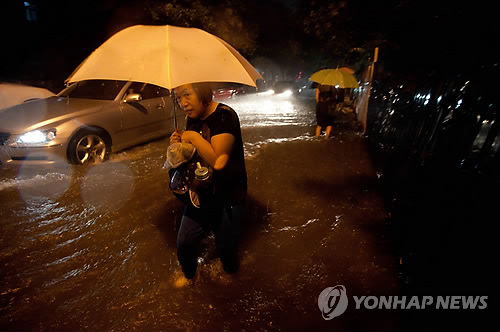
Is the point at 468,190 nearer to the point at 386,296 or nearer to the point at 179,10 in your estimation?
the point at 386,296

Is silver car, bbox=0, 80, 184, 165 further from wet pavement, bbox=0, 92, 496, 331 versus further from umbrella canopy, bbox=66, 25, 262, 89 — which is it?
umbrella canopy, bbox=66, 25, 262, 89

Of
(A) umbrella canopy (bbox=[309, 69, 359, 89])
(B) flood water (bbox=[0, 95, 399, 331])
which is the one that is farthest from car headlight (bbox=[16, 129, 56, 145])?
(A) umbrella canopy (bbox=[309, 69, 359, 89])

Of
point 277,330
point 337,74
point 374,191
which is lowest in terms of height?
point 277,330

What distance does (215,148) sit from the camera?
5.90 feet

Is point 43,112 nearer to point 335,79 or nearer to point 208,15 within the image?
point 335,79

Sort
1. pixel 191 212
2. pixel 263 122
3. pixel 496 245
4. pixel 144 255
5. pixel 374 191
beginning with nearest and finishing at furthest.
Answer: pixel 496 245 < pixel 191 212 < pixel 144 255 < pixel 374 191 < pixel 263 122

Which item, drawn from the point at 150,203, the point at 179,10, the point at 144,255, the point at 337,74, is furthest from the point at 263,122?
the point at 144,255

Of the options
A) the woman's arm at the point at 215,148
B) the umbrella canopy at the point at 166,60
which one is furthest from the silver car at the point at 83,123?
the woman's arm at the point at 215,148

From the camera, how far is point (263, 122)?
9.99 m

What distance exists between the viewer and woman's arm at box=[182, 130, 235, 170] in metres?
1.79

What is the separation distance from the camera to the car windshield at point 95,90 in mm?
5477

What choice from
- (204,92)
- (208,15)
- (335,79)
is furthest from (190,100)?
A: (208,15)

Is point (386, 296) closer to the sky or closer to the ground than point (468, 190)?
closer to the ground

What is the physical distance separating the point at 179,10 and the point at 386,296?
468 inches
